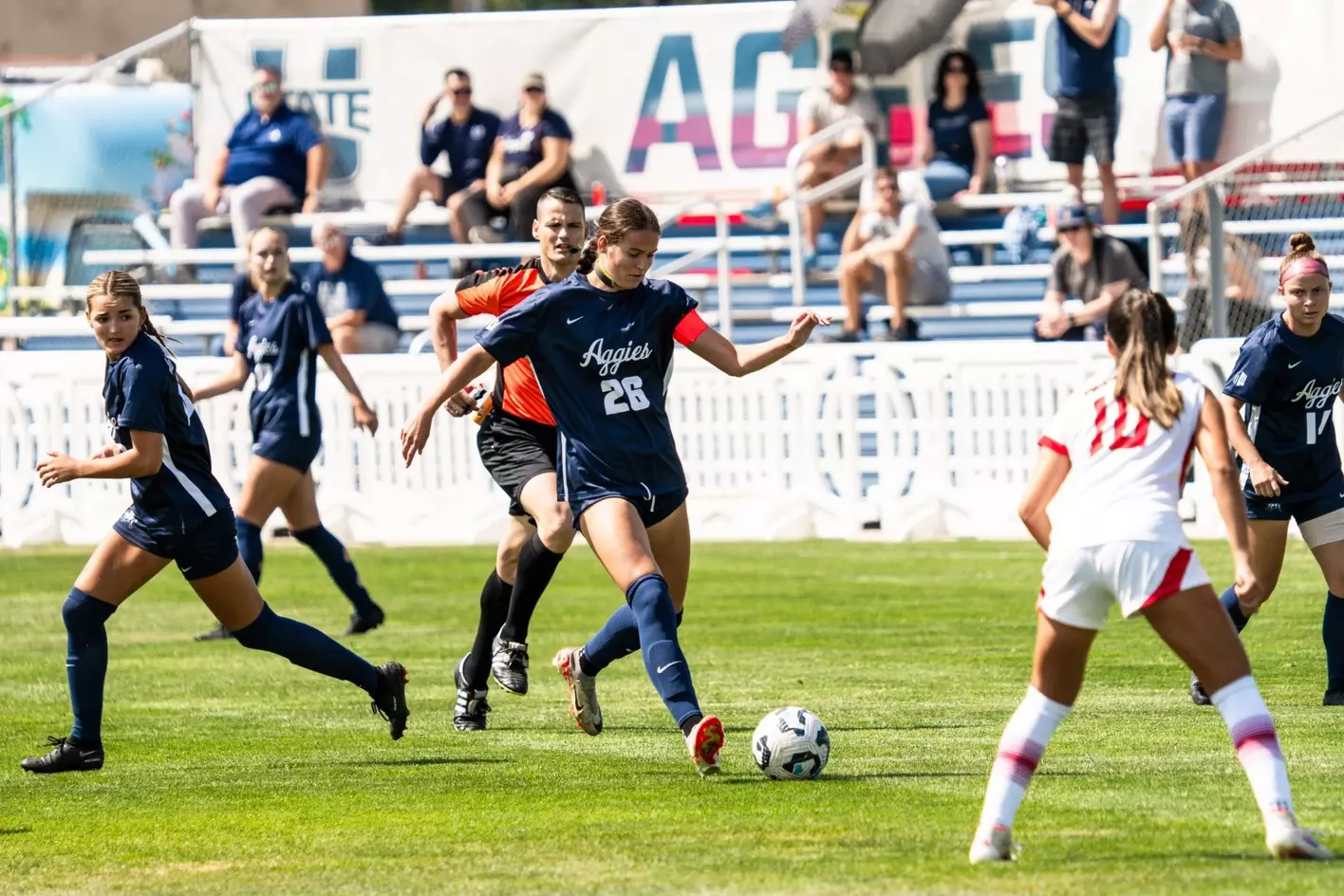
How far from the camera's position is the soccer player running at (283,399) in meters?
12.8

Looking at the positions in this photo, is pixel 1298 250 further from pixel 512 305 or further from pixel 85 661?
pixel 85 661

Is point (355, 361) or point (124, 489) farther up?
point (355, 361)

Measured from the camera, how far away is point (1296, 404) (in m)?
9.30

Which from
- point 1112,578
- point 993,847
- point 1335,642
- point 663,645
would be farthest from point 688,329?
point 1335,642

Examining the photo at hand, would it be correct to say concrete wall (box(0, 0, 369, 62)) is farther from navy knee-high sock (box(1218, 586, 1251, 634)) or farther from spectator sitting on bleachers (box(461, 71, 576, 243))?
navy knee-high sock (box(1218, 586, 1251, 634))

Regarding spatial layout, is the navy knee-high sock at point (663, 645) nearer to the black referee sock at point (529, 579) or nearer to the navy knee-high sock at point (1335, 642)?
the black referee sock at point (529, 579)

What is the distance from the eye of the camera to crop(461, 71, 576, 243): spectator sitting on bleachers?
21484 mm

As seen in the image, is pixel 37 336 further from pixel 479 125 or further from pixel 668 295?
pixel 668 295

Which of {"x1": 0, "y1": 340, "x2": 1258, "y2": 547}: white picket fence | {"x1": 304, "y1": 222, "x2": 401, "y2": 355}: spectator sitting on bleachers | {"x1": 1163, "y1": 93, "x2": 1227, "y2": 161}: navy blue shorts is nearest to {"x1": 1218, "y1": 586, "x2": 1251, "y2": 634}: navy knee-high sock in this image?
{"x1": 0, "y1": 340, "x2": 1258, "y2": 547}: white picket fence

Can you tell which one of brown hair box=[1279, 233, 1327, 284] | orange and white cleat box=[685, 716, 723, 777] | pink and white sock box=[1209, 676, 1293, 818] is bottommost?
orange and white cleat box=[685, 716, 723, 777]

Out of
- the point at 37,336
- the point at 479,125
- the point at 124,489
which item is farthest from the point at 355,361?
the point at 37,336

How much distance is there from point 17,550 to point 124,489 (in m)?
1.04

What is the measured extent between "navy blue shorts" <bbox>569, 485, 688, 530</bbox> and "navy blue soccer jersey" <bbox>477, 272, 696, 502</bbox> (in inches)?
0.7

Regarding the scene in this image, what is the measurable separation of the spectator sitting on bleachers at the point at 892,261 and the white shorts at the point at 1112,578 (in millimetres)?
13583
